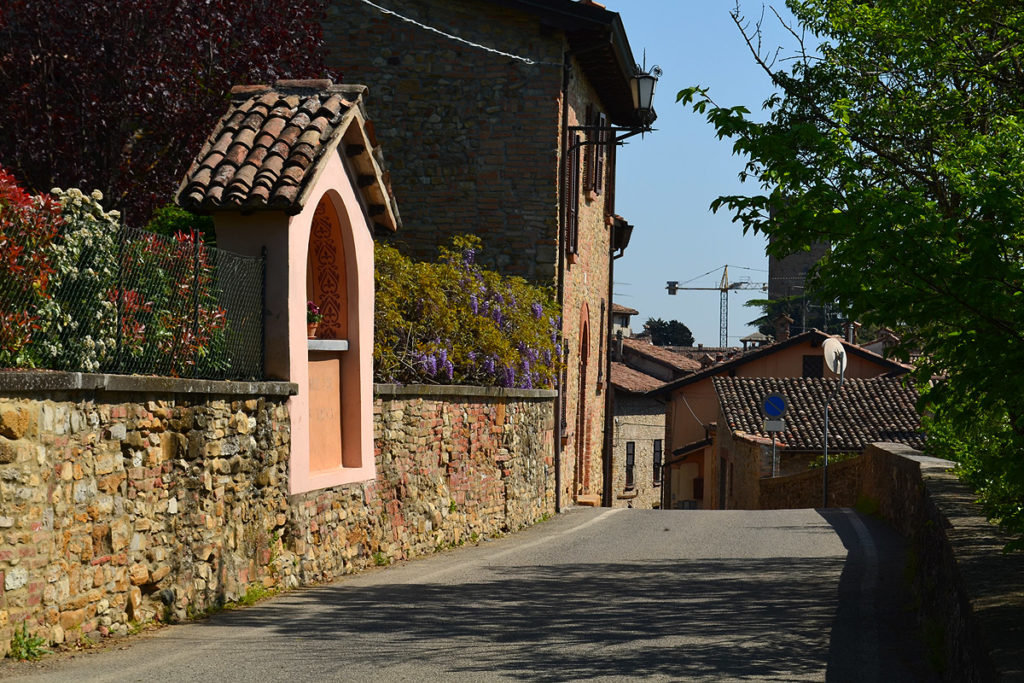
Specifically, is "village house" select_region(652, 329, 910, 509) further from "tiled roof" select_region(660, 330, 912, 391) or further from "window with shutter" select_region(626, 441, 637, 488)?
"window with shutter" select_region(626, 441, 637, 488)

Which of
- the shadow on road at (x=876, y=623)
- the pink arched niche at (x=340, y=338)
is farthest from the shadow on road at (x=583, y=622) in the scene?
the pink arched niche at (x=340, y=338)

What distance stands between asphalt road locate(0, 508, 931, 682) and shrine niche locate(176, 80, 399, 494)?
1.40 meters

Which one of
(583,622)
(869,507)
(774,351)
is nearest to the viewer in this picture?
(583,622)

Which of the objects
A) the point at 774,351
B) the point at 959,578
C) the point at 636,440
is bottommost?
the point at 636,440

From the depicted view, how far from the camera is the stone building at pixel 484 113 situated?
1916 cm

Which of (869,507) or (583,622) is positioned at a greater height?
(583,622)

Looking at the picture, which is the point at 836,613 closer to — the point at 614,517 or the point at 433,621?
the point at 433,621

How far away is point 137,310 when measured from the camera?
827 cm

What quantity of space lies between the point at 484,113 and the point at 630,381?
122 feet

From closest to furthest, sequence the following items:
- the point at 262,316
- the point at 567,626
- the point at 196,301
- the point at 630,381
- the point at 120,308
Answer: the point at 120,308, the point at 567,626, the point at 196,301, the point at 262,316, the point at 630,381

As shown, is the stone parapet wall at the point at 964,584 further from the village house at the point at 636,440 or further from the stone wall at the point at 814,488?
the village house at the point at 636,440

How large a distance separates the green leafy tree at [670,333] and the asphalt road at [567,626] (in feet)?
376

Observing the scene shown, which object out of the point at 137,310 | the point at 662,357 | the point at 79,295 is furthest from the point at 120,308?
the point at 662,357

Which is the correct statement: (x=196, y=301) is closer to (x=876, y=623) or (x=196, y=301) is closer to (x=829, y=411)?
(x=876, y=623)
